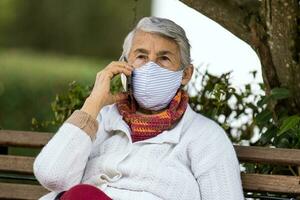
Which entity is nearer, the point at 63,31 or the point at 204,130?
the point at 204,130

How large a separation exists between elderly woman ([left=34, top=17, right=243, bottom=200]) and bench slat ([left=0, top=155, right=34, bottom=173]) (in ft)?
1.66

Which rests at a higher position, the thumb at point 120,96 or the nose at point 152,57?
the nose at point 152,57

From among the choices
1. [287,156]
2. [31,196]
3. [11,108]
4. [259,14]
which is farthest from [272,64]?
[11,108]

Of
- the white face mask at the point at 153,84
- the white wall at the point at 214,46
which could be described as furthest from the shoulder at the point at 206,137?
the white wall at the point at 214,46

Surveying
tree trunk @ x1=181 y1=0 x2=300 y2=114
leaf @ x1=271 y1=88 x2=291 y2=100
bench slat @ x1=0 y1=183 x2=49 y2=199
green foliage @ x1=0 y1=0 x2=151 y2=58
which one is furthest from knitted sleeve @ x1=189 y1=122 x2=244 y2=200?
green foliage @ x1=0 y1=0 x2=151 y2=58

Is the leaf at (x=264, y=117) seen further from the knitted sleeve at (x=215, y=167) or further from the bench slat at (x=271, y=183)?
the knitted sleeve at (x=215, y=167)

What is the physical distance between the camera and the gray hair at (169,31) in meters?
4.94

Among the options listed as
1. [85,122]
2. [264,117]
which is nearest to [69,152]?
[85,122]

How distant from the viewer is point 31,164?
541cm

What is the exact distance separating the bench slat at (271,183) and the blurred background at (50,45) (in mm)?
5125

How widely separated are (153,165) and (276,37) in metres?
1.11

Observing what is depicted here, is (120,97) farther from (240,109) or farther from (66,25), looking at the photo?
(66,25)

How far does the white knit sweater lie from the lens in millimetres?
4789

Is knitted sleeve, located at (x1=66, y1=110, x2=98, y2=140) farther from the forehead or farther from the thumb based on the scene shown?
the forehead
